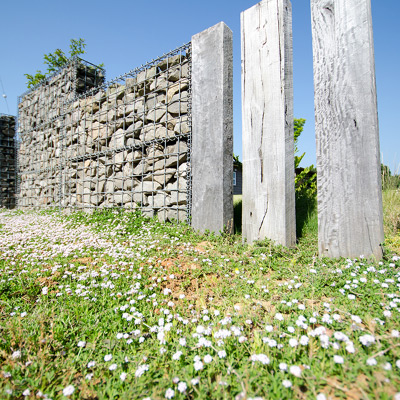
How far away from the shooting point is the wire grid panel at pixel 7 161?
393 inches

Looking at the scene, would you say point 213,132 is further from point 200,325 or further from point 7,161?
point 7,161

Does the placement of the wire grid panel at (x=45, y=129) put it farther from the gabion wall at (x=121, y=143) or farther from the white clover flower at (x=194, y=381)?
the white clover flower at (x=194, y=381)

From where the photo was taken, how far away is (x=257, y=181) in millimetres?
3109

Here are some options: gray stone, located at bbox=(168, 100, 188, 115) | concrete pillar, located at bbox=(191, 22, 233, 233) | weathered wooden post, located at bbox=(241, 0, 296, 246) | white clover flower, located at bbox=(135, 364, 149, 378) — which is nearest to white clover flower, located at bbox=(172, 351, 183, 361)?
white clover flower, located at bbox=(135, 364, 149, 378)

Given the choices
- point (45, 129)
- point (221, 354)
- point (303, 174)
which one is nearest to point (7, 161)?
point (45, 129)

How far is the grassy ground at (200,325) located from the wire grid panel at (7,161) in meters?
8.74

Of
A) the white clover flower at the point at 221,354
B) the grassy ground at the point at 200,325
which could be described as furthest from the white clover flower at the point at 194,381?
the white clover flower at the point at 221,354

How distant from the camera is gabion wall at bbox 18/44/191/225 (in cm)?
423

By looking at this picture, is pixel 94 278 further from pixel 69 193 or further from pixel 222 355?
pixel 69 193

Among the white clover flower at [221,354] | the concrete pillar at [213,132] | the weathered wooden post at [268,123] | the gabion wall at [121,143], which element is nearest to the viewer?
the white clover flower at [221,354]

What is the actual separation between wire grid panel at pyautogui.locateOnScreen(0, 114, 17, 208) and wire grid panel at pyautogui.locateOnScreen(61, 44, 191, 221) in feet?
16.6

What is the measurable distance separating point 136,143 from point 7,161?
8.43 metres

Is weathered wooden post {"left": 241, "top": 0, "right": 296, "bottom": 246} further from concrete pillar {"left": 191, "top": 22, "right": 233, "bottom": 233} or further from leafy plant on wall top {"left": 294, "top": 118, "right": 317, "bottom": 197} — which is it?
leafy plant on wall top {"left": 294, "top": 118, "right": 317, "bottom": 197}

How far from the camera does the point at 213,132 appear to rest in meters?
3.55
